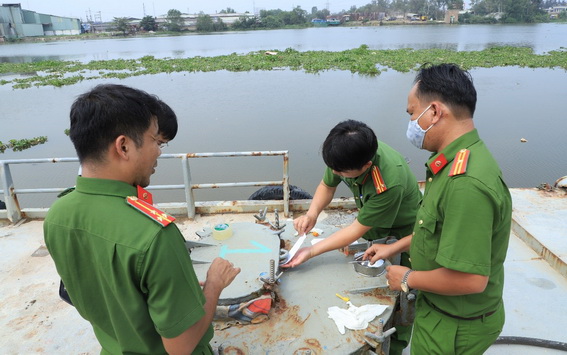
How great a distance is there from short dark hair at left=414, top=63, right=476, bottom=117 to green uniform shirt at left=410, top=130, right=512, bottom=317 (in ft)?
0.42

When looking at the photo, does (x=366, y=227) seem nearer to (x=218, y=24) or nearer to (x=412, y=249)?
(x=412, y=249)

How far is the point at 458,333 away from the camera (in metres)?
1.68

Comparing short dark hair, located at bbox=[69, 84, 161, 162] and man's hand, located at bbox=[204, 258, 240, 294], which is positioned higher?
short dark hair, located at bbox=[69, 84, 161, 162]

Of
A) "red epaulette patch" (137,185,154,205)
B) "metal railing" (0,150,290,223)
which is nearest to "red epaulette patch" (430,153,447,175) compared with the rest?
"red epaulette patch" (137,185,154,205)

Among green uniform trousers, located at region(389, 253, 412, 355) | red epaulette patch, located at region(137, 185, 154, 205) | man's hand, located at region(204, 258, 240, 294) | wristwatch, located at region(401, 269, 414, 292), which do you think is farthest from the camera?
green uniform trousers, located at region(389, 253, 412, 355)

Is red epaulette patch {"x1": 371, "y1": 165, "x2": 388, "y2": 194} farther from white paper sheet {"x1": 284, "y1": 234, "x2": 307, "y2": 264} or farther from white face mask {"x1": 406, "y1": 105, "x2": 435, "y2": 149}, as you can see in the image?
white paper sheet {"x1": 284, "y1": 234, "x2": 307, "y2": 264}

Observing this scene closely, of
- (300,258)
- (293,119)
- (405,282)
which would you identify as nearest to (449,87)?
(405,282)

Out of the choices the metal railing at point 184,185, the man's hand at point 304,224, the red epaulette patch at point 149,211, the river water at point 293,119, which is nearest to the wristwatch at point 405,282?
the man's hand at point 304,224

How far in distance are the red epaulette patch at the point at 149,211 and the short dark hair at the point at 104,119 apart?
17 cm

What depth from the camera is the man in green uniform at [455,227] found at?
55.2 inches

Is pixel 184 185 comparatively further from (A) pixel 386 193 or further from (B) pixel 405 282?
(B) pixel 405 282

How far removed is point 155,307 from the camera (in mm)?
1119

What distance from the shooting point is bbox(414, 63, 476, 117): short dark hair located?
151 cm

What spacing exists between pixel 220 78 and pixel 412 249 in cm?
1935
